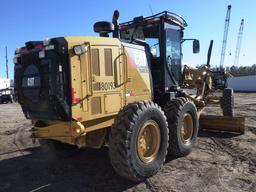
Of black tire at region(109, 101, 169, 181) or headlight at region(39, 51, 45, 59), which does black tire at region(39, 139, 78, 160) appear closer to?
black tire at region(109, 101, 169, 181)

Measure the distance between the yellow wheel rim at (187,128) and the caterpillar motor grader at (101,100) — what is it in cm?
30

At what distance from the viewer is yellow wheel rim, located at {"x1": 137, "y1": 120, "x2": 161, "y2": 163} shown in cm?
618

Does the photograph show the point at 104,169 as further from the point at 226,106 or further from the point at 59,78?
the point at 226,106

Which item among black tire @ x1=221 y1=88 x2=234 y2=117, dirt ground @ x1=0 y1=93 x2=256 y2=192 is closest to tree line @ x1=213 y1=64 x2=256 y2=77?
black tire @ x1=221 y1=88 x2=234 y2=117

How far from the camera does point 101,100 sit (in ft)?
19.2

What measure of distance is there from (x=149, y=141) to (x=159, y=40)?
8.35 ft

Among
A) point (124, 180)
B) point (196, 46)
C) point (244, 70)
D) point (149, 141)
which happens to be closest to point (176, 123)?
point (149, 141)

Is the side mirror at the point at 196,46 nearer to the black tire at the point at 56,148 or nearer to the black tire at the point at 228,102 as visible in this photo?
the black tire at the point at 56,148

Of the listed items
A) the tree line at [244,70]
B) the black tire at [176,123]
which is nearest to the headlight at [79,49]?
→ the black tire at [176,123]

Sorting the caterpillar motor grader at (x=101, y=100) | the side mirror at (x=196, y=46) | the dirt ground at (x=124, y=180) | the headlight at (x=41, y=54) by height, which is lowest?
the dirt ground at (x=124, y=180)

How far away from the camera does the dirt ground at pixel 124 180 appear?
5805 millimetres

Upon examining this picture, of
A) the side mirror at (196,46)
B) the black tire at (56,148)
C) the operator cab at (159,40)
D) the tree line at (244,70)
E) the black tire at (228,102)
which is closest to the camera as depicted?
the black tire at (56,148)

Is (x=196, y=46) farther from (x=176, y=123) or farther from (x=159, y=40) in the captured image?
(x=176, y=123)

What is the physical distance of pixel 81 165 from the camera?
720cm
